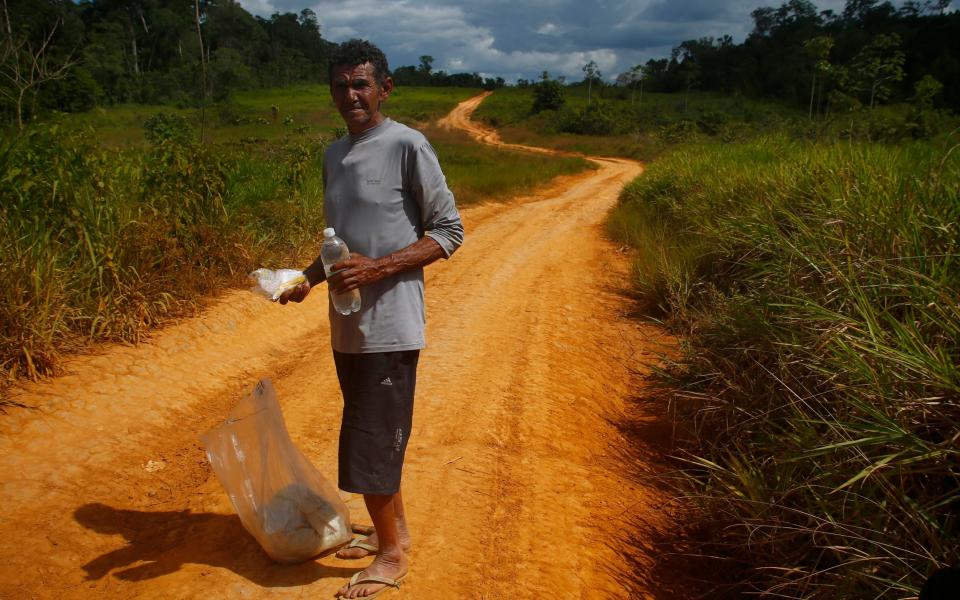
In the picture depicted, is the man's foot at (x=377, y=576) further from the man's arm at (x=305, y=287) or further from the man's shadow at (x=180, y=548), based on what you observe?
the man's arm at (x=305, y=287)

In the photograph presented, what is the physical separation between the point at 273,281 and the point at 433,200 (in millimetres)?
627

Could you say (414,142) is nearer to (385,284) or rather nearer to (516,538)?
(385,284)

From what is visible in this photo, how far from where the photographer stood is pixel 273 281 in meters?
2.22

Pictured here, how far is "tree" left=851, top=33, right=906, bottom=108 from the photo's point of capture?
9117mm

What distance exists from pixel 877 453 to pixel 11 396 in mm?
4213

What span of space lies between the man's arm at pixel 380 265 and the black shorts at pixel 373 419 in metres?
0.27

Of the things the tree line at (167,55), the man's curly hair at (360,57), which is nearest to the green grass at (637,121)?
the tree line at (167,55)

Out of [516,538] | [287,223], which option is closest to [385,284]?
[516,538]

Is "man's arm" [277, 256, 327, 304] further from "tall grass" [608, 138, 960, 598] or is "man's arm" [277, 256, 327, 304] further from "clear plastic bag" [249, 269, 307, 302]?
"tall grass" [608, 138, 960, 598]

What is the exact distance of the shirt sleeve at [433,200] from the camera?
2.14m

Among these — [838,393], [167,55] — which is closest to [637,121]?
[838,393]

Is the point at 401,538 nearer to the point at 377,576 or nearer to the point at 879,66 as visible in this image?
the point at 377,576

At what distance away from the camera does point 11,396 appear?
355 cm

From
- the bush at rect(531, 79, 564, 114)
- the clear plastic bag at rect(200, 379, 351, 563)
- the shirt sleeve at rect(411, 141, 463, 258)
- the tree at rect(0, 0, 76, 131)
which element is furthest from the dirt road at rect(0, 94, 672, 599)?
the bush at rect(531, 79, 564, 114)
